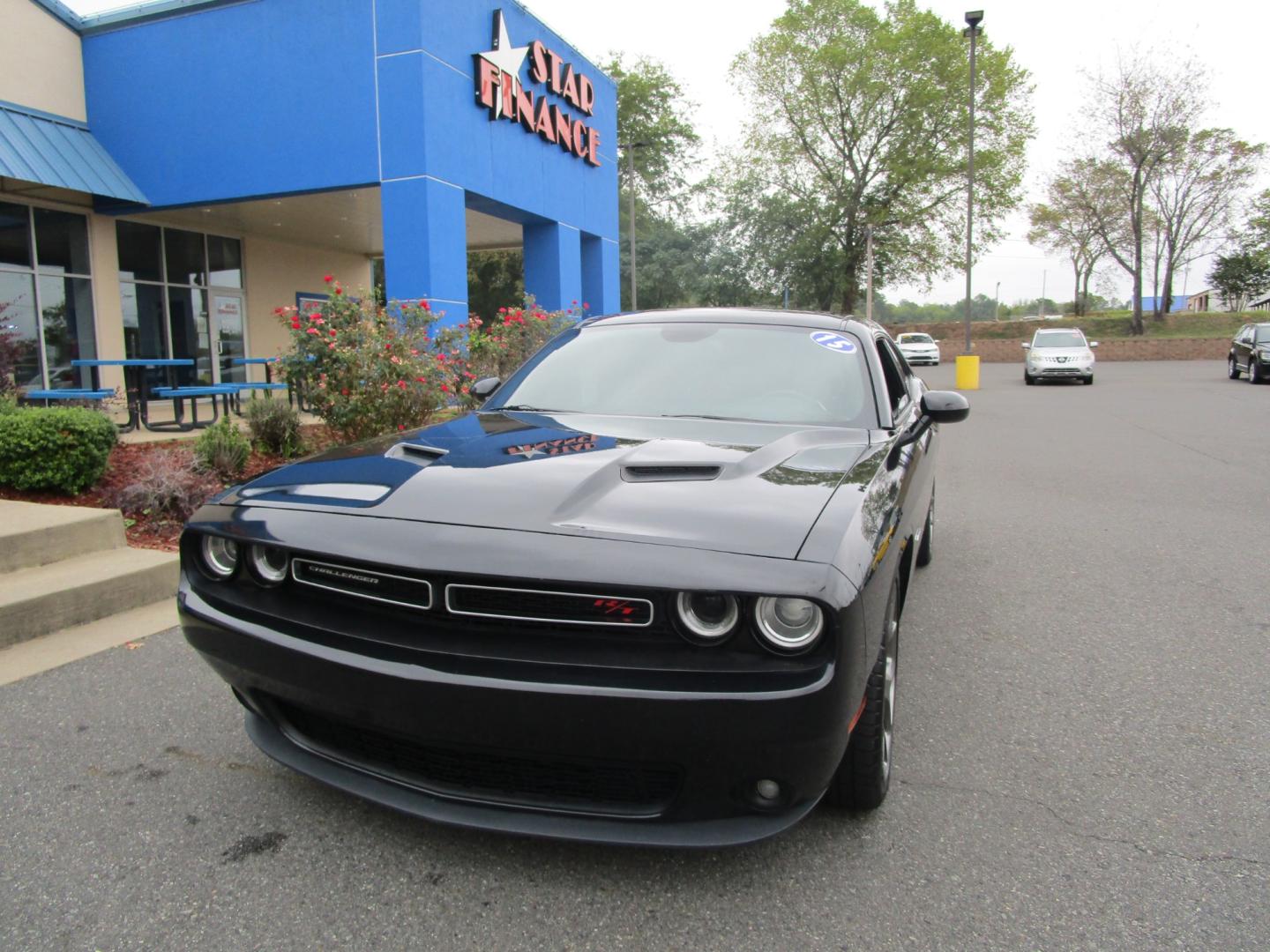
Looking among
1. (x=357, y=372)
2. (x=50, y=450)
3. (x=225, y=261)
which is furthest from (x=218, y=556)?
(x=225, y=261)

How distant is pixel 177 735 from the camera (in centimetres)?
306

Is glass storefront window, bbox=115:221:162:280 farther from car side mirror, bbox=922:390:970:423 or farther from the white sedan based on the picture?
the white sedan

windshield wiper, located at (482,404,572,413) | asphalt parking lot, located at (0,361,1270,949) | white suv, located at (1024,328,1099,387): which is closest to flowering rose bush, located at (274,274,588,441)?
asphalt parking lot, located at (0,361,1270,949)

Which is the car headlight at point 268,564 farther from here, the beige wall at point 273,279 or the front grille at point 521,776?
the beige wall at point 273,279

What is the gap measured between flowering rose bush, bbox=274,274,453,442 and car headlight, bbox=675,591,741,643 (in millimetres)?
6108

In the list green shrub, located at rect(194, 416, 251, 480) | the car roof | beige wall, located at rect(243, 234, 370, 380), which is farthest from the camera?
beige wall, located at rect(243, 234, 370, 380)

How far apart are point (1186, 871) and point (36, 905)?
287 cm

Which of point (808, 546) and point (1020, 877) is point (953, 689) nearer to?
point (1020, 877)

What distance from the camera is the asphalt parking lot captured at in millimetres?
2049

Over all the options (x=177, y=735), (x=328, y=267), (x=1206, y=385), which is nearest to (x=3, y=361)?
(x=177, y=735)

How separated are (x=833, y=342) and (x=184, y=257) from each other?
16.8m

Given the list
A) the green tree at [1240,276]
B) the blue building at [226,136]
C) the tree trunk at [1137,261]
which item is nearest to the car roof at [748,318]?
the blue building at [226,136]

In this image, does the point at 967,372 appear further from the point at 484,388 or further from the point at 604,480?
the point at 604,480

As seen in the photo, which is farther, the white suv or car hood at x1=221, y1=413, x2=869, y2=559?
the white suv
